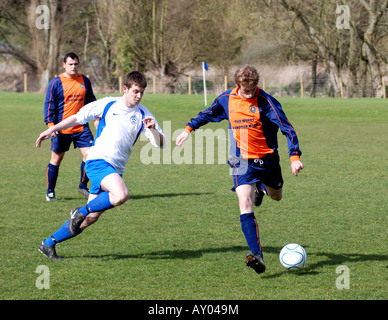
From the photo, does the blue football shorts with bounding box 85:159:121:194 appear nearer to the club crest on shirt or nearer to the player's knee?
the player's knee

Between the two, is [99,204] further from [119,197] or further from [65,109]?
[65,109]

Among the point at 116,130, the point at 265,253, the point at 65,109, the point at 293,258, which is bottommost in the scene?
the point at 265,253

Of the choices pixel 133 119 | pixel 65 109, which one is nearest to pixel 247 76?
pixel 133 119

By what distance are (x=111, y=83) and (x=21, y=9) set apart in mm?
9214

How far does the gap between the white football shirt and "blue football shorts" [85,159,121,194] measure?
5cm

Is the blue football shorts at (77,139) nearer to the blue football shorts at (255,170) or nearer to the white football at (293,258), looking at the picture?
the blue football shorts at (255,170)

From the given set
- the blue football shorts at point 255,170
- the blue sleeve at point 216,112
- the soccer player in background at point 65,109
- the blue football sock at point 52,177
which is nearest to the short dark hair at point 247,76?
the blue sleeve at point 216,112

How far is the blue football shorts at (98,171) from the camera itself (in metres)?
5.48

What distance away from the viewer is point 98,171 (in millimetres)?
5520

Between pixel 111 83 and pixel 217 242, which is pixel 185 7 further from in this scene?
pixel 217 242

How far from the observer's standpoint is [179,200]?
8.48 meters

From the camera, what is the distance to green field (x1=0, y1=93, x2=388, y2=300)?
4.74 meters

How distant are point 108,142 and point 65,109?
11.1ft

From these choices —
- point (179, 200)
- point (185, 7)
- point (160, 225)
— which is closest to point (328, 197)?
point (179, 200)
